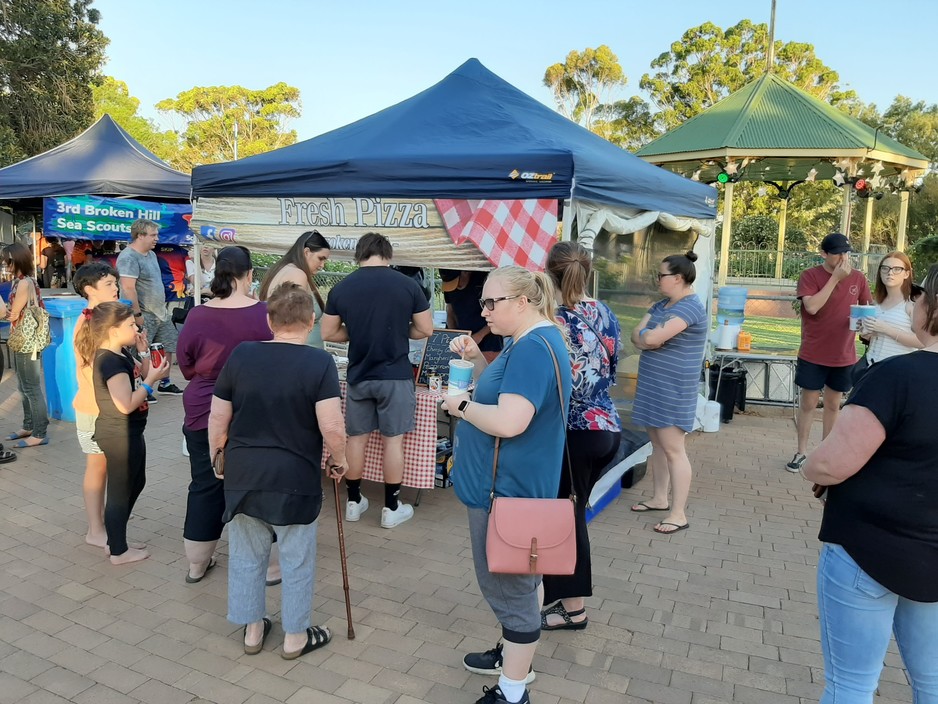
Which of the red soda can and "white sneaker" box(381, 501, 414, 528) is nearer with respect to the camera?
the red soda can

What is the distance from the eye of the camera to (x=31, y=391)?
5594 millimetres

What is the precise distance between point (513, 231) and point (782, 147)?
659cm

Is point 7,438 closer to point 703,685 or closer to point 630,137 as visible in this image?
point 703,685

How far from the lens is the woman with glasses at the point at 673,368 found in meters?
4.08

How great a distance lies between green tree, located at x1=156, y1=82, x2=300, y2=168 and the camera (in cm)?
5150

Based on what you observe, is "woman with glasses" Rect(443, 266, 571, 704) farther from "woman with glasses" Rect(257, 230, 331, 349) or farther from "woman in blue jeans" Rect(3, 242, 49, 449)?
"woman in blue jeans" Rect(3, 242, 49, 449)

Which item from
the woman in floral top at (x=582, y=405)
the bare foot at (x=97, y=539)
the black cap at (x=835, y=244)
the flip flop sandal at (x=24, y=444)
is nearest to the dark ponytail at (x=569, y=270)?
the woman in floral top at (x=582, y=405)

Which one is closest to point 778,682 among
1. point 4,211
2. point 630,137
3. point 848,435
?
point 848,435

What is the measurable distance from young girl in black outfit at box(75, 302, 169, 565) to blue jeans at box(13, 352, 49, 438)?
242 cm

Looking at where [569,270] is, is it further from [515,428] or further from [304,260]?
[304,260]

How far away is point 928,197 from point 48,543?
30.0 metres

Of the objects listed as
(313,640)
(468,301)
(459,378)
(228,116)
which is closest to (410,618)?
(313,640)

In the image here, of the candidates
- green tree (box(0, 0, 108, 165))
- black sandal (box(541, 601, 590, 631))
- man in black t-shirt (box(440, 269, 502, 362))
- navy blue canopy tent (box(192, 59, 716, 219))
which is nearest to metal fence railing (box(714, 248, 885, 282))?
navy blue canopy tent (box(192, 59, 716, 219))

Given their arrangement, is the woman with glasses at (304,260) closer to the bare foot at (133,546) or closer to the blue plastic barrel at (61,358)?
the bare foot at (133,546)
